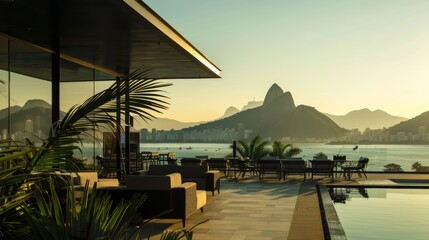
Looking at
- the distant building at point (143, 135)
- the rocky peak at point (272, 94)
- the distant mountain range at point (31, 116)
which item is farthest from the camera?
the rocky peak at point (272, 94)

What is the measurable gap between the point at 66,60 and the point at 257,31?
15626 mm

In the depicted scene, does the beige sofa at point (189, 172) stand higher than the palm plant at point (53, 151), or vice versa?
the palm plant at point (53, 151)

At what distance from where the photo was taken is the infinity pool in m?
8.80

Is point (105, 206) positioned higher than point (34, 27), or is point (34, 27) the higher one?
point (34, 27)

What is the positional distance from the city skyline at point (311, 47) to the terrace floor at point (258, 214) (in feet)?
6.24

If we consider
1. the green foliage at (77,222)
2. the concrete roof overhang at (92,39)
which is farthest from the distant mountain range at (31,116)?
the green foliage at (77,222)

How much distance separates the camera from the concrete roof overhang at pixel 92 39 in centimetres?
778

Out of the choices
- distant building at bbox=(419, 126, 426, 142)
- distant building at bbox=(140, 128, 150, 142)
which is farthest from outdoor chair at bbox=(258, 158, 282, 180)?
distant building at bbox=(419, 126, 426, 142)

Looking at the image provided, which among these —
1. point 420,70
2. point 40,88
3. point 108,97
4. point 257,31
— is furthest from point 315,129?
point 108,97

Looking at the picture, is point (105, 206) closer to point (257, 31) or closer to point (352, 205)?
point (352, 205)

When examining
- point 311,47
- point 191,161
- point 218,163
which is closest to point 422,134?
point 311,47

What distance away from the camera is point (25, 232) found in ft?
10.9

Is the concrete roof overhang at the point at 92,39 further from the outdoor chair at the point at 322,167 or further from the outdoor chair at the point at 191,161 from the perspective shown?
the outdoor chair at the point at 322,167

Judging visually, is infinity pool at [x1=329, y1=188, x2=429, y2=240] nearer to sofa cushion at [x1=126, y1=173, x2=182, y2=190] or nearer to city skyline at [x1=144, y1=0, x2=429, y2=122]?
sofa cushion at [x1=126, y1=173, x2=182, y2=190]
